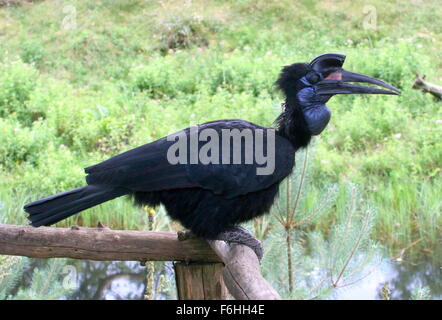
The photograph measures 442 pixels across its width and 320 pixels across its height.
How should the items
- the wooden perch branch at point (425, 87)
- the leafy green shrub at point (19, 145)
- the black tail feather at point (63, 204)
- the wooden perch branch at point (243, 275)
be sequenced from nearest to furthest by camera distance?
the wooden perch branch at point (243, 275) < the black tail feather at point (63, 204) < the leafy green shrub at point (19, 145) < the wooden perch branch at point (425, 87)

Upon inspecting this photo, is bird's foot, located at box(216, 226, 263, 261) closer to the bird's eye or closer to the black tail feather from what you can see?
the black tail feather

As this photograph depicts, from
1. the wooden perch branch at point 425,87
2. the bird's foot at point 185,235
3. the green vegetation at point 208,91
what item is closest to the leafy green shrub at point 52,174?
the green vegetation at point 208,91

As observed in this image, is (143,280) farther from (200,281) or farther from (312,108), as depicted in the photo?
(312,108)

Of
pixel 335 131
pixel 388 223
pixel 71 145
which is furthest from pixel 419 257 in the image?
pixel 71 145

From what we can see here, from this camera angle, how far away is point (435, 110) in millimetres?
5180

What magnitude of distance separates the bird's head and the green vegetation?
1.48ft

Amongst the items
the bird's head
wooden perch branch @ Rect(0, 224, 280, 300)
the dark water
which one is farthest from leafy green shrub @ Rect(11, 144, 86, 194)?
the bird's head

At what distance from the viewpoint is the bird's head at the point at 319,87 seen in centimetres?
223

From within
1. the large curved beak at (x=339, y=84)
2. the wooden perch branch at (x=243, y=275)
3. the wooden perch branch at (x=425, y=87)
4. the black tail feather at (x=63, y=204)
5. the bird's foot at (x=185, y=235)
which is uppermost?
the wooden perch branch at (x=425, y=87)

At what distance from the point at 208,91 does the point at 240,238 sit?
3.61 metres

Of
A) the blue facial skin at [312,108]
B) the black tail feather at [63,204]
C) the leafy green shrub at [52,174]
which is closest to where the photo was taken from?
the black tail feather at [63,204]

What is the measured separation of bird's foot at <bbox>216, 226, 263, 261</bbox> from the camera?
84.0 inches

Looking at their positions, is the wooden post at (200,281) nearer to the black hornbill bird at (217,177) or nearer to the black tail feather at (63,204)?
the black hornbill bird at (217,177)
